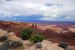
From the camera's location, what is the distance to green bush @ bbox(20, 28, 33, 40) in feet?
22.4

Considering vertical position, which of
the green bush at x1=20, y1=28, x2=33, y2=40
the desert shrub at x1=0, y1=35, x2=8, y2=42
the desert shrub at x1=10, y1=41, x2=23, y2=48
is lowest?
the desert shrub at x1=10, y1=41, x2=23, y2=48

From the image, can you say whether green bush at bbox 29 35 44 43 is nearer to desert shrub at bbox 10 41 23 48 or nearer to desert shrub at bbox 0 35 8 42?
desert shrub at bbox 10 41 23 48

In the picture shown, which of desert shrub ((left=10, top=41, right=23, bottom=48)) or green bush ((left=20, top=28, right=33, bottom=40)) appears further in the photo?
desert shrub ((left=10, top=41, right=23, bottom=48))

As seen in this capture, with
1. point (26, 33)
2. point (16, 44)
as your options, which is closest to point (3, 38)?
point (16, 44)

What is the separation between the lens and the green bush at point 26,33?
22.4 feet

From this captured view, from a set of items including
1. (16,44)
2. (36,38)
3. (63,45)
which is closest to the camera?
(63,45)

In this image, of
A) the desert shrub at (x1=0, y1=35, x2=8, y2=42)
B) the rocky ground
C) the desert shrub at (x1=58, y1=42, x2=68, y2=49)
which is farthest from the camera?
the desert shrub at (x1=0, y1=35, x2=8, y2=42)

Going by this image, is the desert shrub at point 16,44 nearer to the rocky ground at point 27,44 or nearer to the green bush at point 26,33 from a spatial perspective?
the rocky ground at point 27,44

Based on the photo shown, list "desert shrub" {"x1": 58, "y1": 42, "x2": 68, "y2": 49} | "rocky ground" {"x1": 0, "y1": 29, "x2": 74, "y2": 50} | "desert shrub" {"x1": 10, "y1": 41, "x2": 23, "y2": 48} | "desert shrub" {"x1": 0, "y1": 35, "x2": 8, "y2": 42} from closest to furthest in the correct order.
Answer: "desert shrub" {"x1": 58, "y1": 42, "x2": 68, "y2": 49}
"rocky ground" {"x1": 0, "y1": 29, "x2": 74, "y2": 50}
"desert shrub" {"x1": 10, "y1": 41, "x2": 23, "y2": 48}
"desert shrub" {"x1": 0, "y1": 35, "x2": 8, "y2": 42}

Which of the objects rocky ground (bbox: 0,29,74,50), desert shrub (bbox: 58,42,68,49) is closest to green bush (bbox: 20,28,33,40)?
rocky ground (bbox: 0,29,74,50)

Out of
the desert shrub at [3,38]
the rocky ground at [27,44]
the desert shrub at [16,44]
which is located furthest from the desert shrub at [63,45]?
the desert shrub at [3,38]

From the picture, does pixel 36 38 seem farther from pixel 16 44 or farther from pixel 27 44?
pixel 16 44

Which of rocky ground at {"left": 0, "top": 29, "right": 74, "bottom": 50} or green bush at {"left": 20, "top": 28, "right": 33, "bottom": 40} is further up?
green bush at {"left": 20, "top": 28, "right": 33, "bottom": 40}

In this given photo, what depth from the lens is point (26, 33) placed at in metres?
6.86
